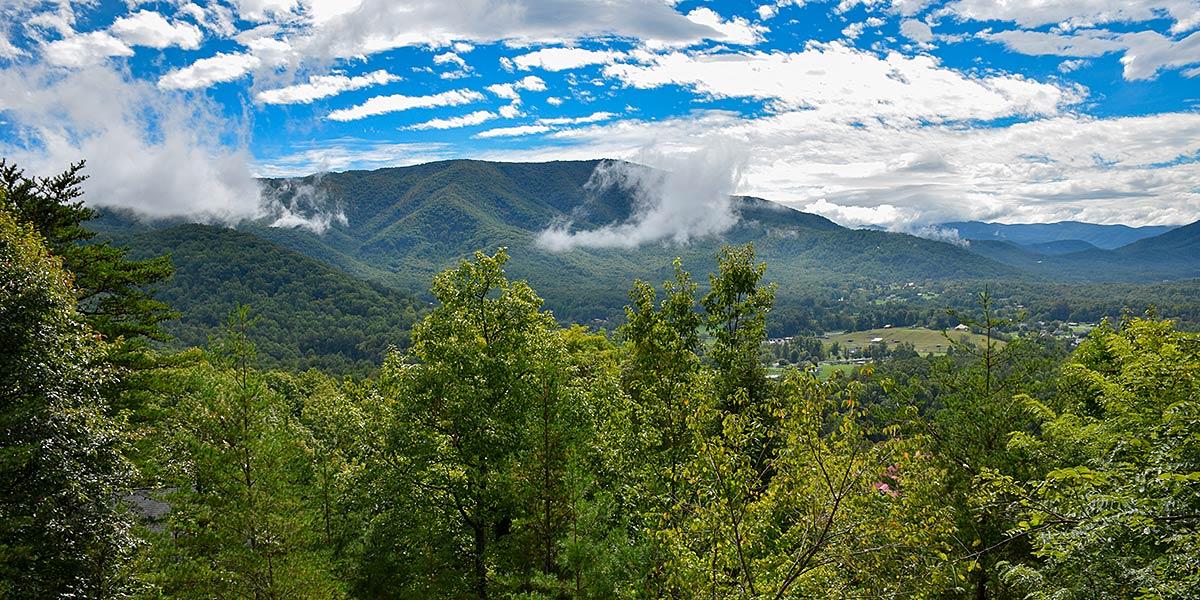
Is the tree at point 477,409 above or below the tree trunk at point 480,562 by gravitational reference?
above

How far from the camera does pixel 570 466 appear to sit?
504 inches

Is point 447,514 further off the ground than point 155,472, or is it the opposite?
point 155,472

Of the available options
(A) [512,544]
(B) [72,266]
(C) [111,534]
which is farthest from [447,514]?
(B) [72,266]

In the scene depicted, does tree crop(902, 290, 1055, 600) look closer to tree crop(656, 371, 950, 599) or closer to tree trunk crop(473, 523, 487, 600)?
tree crop(656, 371, 950, 599)

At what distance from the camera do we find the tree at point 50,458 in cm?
1055

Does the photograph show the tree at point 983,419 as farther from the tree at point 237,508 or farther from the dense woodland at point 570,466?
the tree at point 237,508

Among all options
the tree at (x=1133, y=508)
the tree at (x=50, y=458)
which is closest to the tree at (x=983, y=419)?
the tree at (x=1133, y=508)

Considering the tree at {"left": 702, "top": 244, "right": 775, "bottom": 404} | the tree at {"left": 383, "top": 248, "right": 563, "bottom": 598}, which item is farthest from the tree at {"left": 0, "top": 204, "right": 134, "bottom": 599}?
the tree at {"left": 702, "top": 244, "right": 775, "bottom": 404}

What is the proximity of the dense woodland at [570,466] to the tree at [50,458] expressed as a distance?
45 millimetres

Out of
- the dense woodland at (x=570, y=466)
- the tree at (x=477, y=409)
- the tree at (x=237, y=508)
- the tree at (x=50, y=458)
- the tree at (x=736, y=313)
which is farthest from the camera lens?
the tree at (x=736, y=313)

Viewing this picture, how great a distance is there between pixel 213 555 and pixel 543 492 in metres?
7.26

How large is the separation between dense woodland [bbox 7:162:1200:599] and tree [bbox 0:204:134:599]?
1.8 inches

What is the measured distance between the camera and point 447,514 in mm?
15992

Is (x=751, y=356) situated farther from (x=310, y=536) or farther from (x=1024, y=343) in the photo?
(x=310, y=536)
